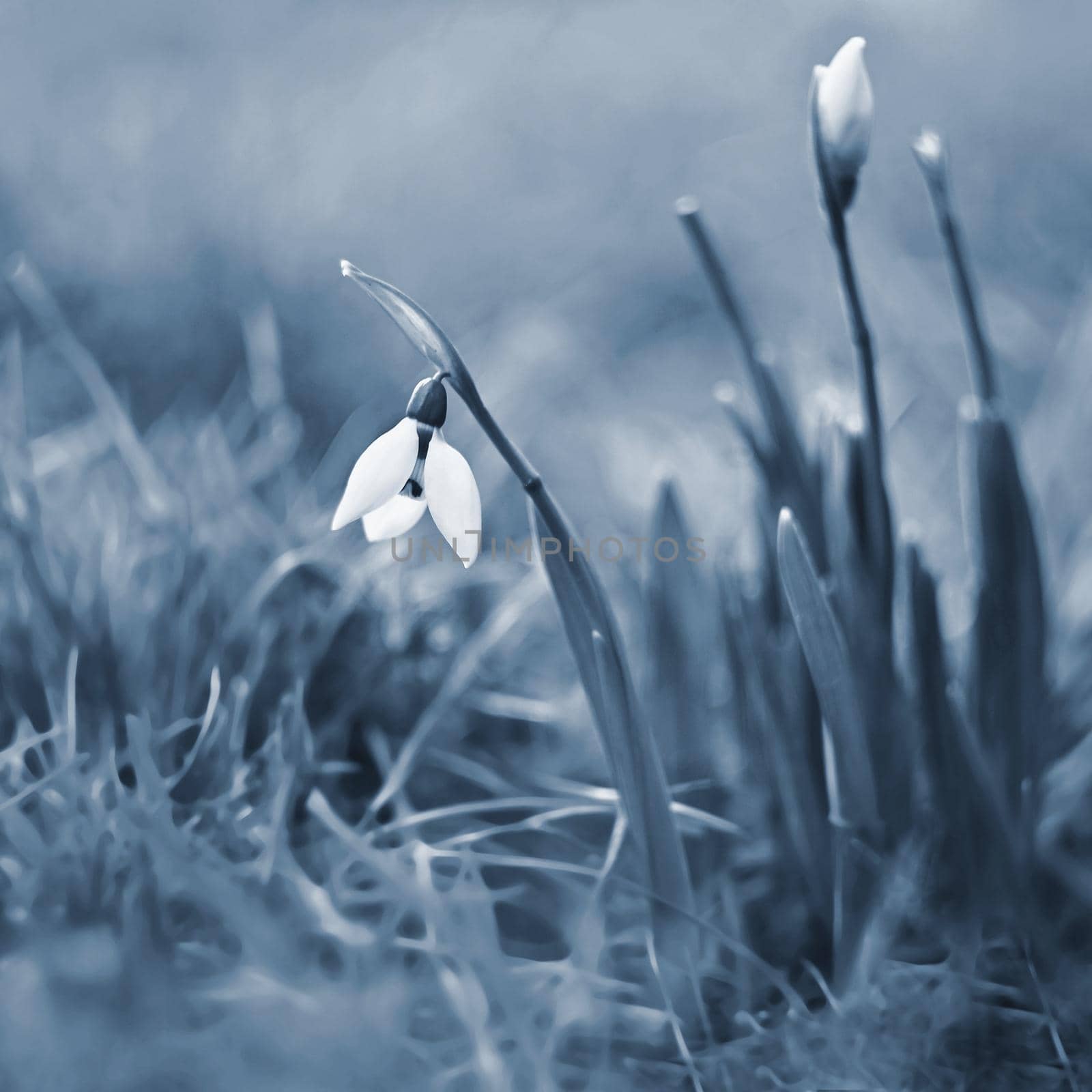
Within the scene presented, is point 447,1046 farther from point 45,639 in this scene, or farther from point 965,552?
point 965,552

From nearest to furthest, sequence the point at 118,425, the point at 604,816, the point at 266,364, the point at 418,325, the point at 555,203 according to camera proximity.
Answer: the point at 418,325 → the point at 604,816 → the point at 118,425 → the point at 266,364 → the point at 555,203

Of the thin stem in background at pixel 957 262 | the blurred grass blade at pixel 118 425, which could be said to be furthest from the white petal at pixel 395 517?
the blurred grass blade at pixel 118 425

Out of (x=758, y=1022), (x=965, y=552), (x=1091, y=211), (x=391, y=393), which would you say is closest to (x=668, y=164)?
(x=1091, y=211)

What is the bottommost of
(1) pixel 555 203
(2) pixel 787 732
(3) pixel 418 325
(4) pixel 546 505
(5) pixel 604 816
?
(5) pixel 604 816

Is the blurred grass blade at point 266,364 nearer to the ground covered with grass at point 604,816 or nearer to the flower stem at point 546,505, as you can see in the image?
the ground covered with grass at point 604,816

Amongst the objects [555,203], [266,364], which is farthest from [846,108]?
[555,203]

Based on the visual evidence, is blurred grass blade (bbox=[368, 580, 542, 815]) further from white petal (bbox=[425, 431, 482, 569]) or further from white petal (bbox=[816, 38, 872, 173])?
white petal (bbox=[816, 38, 872, 173])

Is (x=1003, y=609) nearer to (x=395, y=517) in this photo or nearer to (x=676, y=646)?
(x=676, y=646)
